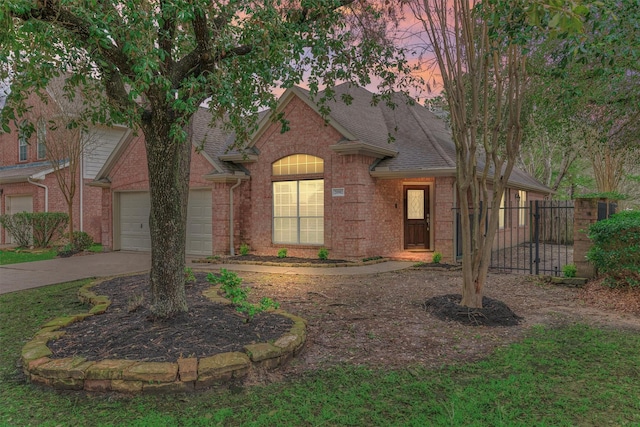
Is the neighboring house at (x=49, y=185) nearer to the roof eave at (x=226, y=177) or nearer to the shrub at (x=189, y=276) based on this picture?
the roof eave at (x=226, y=177)

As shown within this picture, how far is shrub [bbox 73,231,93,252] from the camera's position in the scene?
1570 centimetres

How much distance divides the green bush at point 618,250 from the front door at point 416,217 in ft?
19.7

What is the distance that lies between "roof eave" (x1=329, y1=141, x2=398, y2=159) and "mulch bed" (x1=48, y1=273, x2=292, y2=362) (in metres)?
7.31

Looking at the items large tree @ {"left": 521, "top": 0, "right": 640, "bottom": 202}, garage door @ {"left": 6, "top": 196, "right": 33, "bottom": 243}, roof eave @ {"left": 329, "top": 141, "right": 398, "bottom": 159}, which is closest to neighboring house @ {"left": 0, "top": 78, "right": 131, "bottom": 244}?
garage door @ {"left": 6, "top": 196, "right": 33, "bottom": 243}

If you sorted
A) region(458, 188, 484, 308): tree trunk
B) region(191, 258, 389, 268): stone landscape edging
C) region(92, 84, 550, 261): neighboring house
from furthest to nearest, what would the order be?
1. region(92, 84, 550, 261): neighboring house
2. region(191, 258, 389, 268): stone landscape edging
3. region(458, 188, 484, 308): tree trunk

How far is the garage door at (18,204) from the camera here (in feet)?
65.9

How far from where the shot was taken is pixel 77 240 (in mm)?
15773

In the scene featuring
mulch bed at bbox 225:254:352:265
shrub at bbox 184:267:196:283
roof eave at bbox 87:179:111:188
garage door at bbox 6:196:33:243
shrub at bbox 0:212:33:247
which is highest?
roof eave at bbox 87:179:111:188

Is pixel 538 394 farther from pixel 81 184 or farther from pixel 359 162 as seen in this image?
pixel 81 184

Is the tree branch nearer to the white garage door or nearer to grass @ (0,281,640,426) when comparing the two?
grass @ (0,281,640,426)

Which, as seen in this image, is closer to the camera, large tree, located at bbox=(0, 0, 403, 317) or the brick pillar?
large tree, located at bbox=(0, 0, 403, 317)

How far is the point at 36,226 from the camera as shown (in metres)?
17.1

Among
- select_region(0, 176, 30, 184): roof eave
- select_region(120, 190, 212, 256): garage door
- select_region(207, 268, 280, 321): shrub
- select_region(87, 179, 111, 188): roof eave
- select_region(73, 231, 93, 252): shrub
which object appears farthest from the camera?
select_region(0, 176, 30, 184): roof eave

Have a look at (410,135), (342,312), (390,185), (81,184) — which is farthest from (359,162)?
(81,184)
